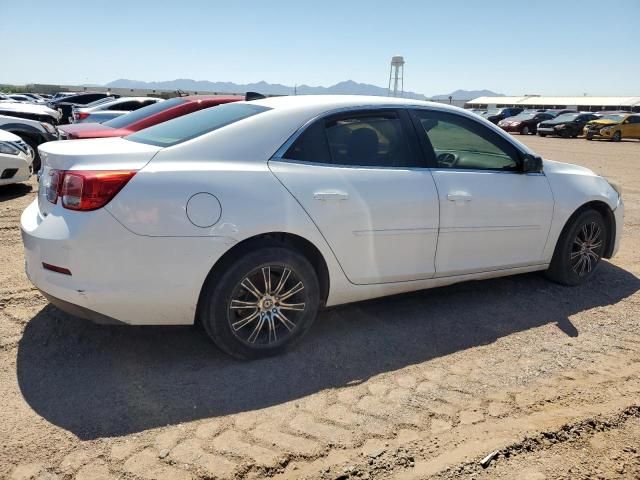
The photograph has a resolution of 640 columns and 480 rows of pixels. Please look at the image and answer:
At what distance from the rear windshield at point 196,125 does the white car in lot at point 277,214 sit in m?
0.02

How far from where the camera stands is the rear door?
3350 mm

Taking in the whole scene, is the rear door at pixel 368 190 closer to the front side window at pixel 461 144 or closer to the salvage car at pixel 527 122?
the front side window at pixel 461 144

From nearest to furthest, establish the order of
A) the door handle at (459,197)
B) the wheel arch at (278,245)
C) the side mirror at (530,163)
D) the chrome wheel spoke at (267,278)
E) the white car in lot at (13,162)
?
the wheel arch at (278,245), the chrome wheel spoke at (267,278), the door handle at (459,197), the side mirror at (530,163), the white car in lot at (13,162)

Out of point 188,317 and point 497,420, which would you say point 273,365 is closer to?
point 188,317

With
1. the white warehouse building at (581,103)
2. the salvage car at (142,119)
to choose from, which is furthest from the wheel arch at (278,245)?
the white warehouse building at (581,103)

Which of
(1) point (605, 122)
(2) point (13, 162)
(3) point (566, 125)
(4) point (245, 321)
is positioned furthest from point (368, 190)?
(3) point (566, 125)

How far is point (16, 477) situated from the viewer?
2.33 m

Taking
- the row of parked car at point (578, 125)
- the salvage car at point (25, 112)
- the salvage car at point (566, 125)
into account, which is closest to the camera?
the salvage car at point (25, 112)

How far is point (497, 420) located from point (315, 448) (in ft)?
3.29

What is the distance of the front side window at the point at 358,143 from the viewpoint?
136 inches

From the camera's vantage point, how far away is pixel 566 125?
32688mm

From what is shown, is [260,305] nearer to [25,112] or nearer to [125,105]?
[25,112]

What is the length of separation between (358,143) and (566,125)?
3307cm

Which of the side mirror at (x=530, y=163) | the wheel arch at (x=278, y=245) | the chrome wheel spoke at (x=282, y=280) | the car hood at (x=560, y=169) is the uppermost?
the side mirror at (x=530, y=163)
